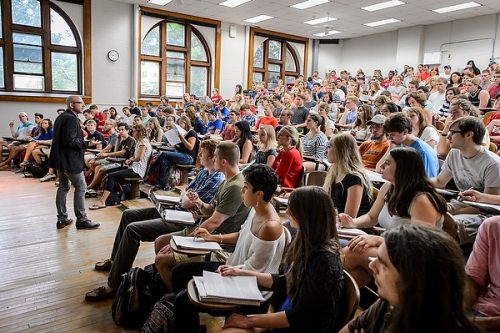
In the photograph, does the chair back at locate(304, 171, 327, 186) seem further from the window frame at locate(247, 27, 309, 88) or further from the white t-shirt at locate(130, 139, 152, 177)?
the window frame at locate(247, 27, 309, 88)

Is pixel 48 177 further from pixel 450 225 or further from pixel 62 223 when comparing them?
pixel 450 225

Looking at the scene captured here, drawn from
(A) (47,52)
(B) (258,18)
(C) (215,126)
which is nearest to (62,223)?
(C) (215,126)

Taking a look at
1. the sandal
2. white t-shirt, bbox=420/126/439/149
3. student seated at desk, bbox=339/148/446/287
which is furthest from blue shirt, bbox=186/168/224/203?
white t-shirt, bbox=420/126/439/149

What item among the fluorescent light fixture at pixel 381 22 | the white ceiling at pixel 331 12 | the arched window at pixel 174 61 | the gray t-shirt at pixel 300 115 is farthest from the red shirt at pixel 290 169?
the fluorescent light fixture at pixel 381 22

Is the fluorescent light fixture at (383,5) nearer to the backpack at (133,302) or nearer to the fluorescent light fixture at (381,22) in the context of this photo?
the fluorescent light fixture at (381,22)

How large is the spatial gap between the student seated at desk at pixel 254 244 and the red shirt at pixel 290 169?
193 centimetres

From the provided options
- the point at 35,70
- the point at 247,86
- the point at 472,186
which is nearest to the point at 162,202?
the point at 472,186

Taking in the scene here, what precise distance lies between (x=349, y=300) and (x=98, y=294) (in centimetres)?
184

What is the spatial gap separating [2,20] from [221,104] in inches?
205

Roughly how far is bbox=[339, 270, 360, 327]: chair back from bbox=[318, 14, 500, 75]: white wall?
1119 centimetres

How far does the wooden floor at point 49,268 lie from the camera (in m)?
2.32

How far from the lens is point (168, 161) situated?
220 inches

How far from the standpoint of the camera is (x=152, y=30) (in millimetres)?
10781

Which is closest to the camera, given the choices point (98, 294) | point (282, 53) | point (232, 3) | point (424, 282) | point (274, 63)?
point (424, 282)
